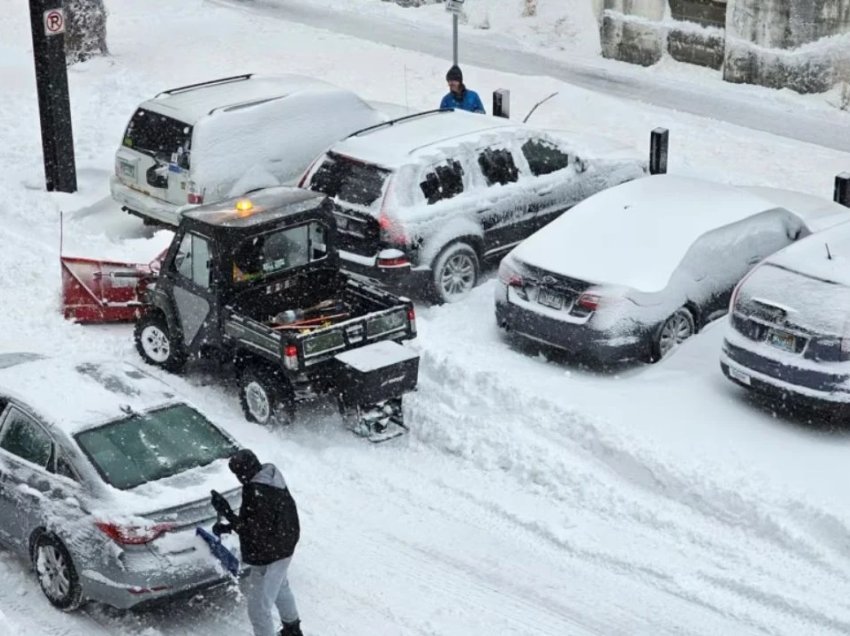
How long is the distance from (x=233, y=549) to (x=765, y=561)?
364 centimetres

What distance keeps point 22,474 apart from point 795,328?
5905mm

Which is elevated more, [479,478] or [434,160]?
[434,160]

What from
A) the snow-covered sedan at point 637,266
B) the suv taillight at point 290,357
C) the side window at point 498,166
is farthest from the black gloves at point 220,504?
the side window at point 498,166

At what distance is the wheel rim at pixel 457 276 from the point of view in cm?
1511

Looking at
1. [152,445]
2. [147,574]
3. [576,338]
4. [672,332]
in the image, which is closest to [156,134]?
[576,338]

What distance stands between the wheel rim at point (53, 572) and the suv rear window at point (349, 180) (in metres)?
5.81

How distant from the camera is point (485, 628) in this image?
9836mm

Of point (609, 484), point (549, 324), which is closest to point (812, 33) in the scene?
point (549, 324)

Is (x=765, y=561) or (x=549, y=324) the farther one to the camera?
(x=549, y=324)

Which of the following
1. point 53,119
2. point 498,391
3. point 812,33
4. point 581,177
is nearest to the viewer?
point 498,391

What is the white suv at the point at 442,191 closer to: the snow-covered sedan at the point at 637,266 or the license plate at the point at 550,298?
the snow-covered sedan at the point at 637,266

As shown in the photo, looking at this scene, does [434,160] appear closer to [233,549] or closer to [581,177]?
[581,177]

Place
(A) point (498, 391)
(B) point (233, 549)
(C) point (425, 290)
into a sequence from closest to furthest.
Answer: (B) point (233, 549) < (A) point (498, 391) < (C) point (425, 290)

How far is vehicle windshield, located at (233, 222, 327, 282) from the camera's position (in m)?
12.9
